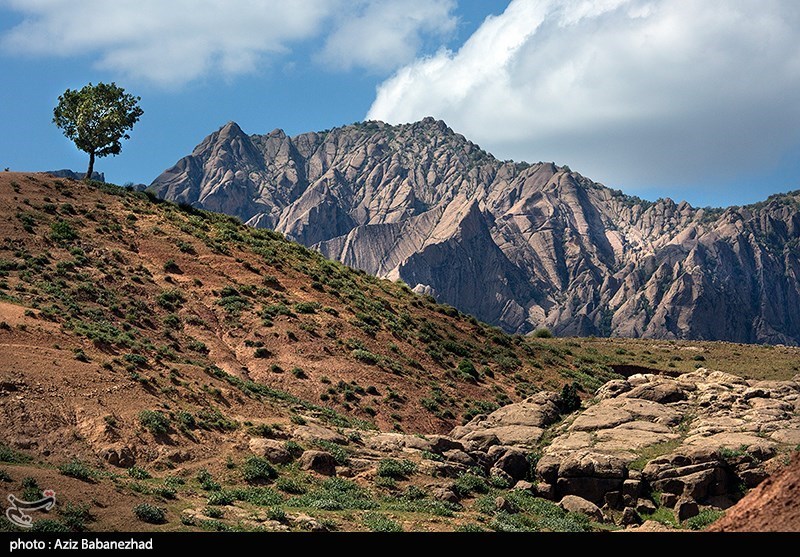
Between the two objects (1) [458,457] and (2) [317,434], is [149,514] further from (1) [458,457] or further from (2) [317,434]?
(1) [458,457]

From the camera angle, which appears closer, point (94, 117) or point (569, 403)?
point (569, 403)

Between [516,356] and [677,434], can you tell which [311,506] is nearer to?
[677,434]

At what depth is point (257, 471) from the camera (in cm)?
3212

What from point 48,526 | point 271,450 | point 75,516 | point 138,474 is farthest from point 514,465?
point 48,526

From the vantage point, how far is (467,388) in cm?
6244

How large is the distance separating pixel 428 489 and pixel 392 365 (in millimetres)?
28030

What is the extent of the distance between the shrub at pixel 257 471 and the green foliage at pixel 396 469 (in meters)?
4.99

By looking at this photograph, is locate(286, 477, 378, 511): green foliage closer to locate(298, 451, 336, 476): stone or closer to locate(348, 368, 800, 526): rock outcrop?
locate(298, 451, 336, 476): stone

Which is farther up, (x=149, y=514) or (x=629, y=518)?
(x=149, y=514)

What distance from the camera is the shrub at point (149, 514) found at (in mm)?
22750

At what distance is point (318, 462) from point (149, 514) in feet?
39.5

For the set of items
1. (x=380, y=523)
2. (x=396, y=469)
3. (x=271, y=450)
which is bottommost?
(x=380, y=523)

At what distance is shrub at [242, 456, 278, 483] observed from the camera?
3183cm
